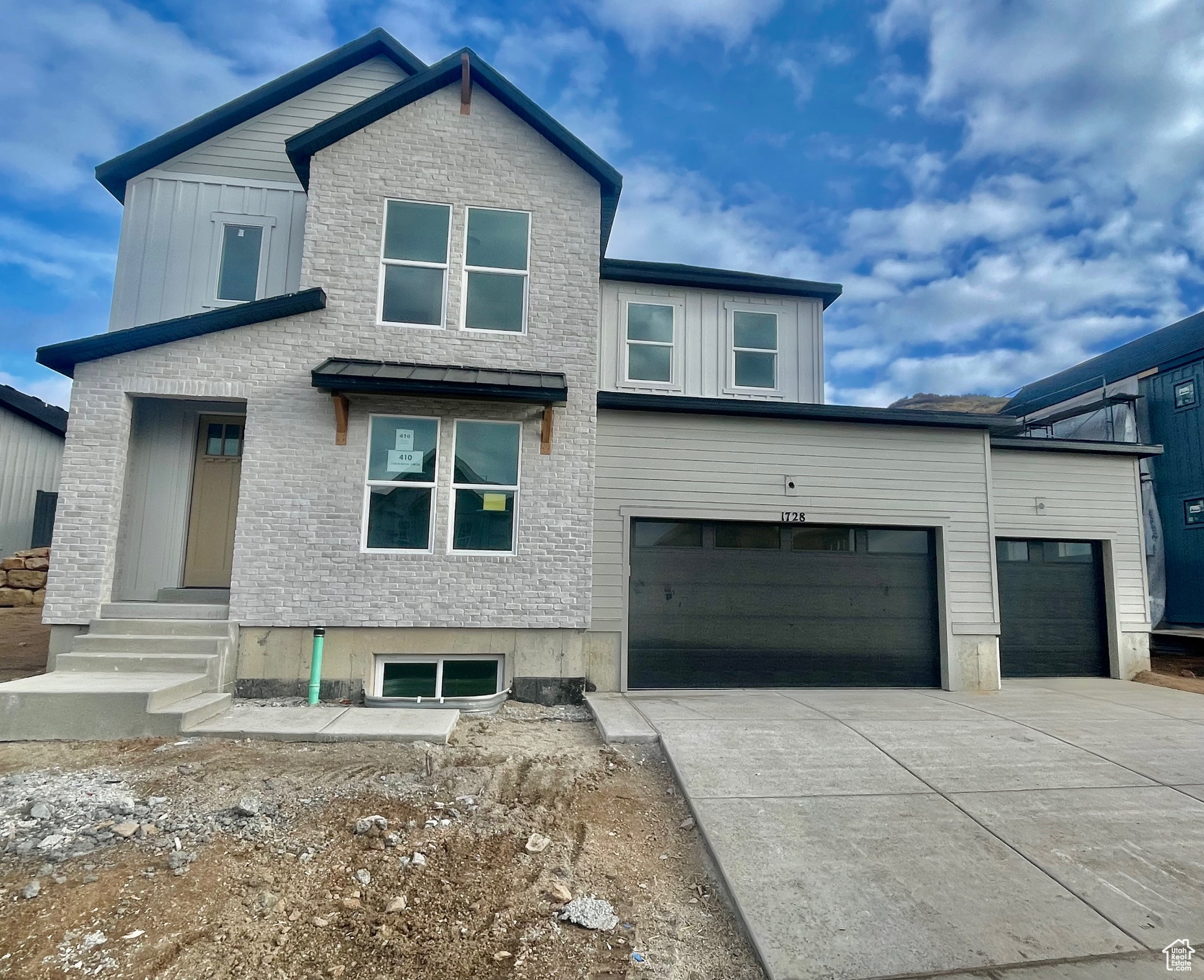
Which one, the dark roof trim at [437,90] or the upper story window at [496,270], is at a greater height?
the dark roof trim at [437,90]

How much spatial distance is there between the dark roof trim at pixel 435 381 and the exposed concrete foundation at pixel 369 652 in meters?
2.64

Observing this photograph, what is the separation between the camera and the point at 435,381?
→ 22.4 feet

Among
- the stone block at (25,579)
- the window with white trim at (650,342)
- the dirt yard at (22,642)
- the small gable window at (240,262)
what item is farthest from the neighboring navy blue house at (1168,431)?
the stone block at (25,579)

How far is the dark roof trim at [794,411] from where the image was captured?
26.6 feet

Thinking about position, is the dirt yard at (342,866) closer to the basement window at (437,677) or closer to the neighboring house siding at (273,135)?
the basement window at (437,677)

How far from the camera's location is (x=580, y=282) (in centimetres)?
784

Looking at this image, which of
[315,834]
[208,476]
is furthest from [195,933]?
[208,476]

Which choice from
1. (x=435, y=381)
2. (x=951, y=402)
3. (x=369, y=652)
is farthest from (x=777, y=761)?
(x=951, y=402)

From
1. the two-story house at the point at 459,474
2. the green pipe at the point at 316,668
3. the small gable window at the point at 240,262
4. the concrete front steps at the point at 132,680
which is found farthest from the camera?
the small gable window at the point at 240,262

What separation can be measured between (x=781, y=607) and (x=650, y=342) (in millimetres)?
4699

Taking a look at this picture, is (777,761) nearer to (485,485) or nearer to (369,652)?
(485,485)

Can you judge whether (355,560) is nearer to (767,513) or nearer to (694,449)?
(694,449)

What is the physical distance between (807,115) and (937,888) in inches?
501

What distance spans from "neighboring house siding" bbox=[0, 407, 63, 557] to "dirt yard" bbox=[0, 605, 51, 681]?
10.9 feet
